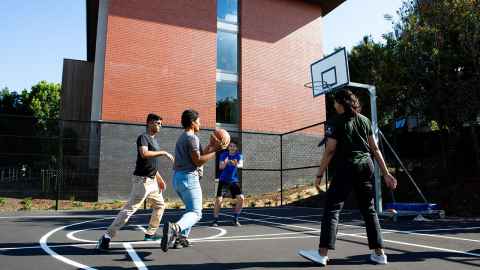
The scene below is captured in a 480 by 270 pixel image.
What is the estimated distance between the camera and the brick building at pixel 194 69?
18234mm

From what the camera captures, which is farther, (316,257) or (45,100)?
(45,100)

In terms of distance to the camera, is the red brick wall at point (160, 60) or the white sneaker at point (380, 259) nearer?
the white sneaker at point (380, 259)

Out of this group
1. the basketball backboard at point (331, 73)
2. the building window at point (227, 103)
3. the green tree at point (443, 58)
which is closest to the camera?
the green tree at point (443, 58)

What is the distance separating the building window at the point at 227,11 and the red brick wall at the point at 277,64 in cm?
41

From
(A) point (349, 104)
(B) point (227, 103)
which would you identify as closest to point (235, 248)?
(A) point (349, 104)

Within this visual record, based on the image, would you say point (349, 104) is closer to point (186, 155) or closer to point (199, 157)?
point (199, 157)

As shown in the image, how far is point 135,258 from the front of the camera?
15.1ft

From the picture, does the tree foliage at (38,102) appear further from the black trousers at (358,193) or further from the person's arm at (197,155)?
the black trousers at (358,193)

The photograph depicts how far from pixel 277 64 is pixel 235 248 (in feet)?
60.3

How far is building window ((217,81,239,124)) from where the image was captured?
21.1m

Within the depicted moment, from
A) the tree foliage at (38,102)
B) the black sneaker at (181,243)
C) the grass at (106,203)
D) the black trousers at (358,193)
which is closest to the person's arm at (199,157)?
the black sneaker at (181,243)

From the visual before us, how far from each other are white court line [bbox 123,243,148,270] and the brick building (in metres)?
10.5

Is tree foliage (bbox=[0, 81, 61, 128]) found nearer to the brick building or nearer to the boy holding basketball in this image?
the brick building

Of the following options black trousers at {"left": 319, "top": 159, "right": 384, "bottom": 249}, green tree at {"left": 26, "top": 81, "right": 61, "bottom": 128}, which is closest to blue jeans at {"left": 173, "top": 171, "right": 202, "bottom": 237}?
black trousers at {"left": 319, "top": 159, "right": 384, "bottom": 249}
